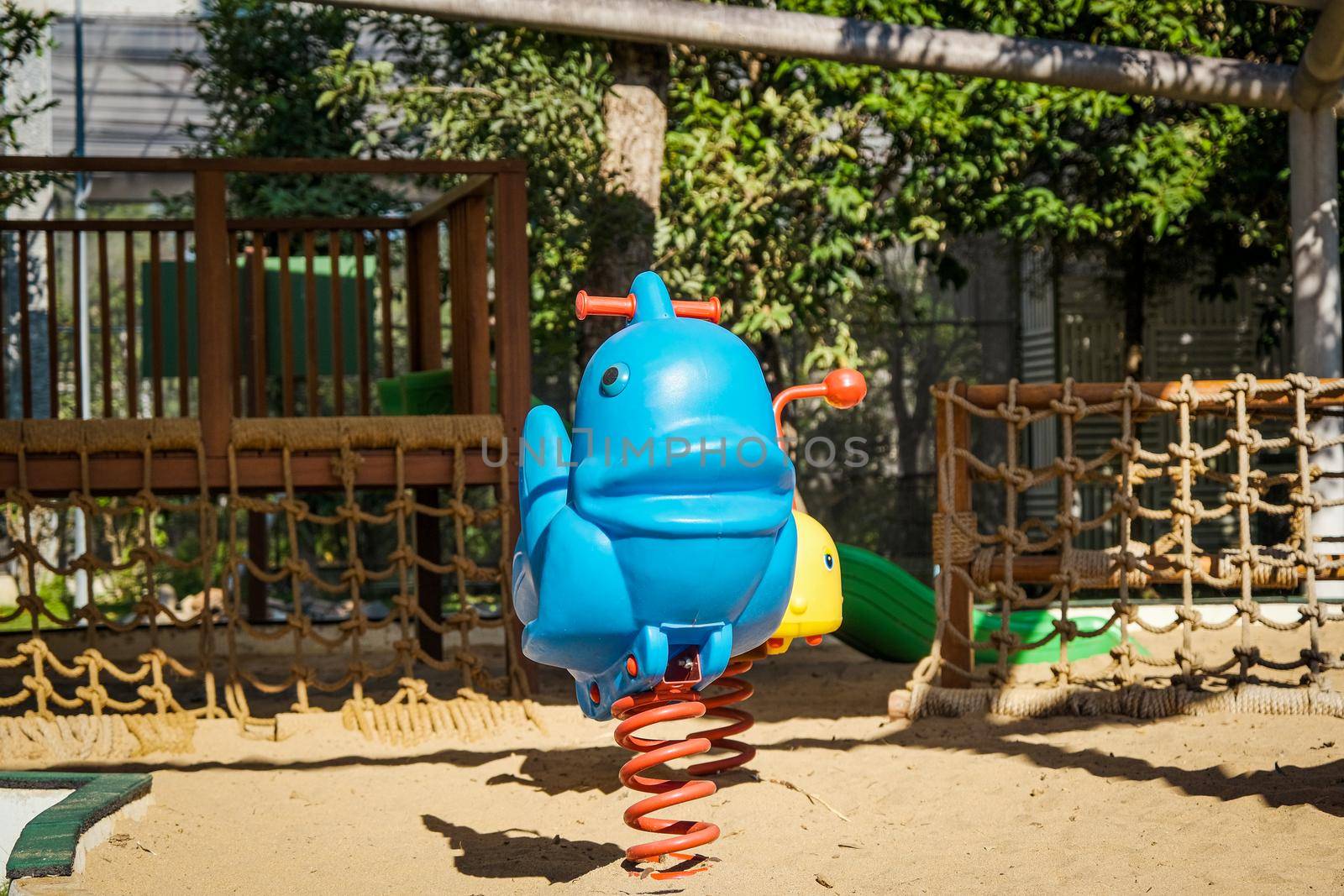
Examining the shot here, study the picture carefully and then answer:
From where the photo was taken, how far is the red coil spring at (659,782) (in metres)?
3.05

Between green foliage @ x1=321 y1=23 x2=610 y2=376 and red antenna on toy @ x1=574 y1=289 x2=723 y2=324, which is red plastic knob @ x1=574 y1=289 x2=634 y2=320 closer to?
red antenna on toy @ x1=574 y1=289 x2=723 y2=324

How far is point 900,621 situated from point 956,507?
1.44 meters

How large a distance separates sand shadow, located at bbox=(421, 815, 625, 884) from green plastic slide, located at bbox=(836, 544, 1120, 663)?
304cm

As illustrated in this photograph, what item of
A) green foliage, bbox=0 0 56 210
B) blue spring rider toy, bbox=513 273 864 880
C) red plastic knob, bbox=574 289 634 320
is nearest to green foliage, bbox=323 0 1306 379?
green foliage, bbox=0 0 56 210

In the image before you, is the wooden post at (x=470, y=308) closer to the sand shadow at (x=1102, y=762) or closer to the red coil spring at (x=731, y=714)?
the sand shadow at (x=1102, y=762)

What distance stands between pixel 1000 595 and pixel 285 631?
2923 millimetres

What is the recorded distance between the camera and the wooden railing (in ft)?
18.1

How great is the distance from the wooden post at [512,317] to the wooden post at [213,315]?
A: 3.80 ft

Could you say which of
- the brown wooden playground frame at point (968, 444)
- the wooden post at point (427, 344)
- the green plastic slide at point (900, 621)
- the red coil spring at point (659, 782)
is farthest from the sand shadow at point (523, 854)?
the green plastic slide at point (900, 621)

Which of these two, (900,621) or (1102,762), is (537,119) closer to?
(900,621)

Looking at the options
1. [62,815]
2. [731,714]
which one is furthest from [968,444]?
[62,815]

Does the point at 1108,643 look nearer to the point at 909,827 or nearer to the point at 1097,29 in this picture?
the point at 909,827

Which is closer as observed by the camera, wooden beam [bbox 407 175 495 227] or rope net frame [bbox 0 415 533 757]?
rope net frame [bbox 0 415 533 757]

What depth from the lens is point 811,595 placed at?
11.5ft
